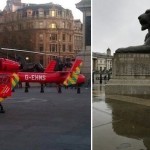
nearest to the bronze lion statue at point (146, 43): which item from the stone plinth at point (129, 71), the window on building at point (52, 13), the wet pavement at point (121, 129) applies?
the stone plinth at point (129, 71)

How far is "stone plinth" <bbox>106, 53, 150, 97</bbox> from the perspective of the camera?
12555 millimetres

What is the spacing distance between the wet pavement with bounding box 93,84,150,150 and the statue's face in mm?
6832

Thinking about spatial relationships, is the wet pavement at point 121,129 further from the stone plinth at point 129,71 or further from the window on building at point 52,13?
the window on building at point 52,13

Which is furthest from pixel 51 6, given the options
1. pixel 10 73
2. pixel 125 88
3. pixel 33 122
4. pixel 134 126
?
→ pixel 134 126

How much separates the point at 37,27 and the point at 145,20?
5.96 meters

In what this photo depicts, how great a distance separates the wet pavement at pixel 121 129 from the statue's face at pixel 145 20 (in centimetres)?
683

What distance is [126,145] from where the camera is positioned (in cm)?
423

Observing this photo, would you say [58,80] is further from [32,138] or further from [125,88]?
[32,138]

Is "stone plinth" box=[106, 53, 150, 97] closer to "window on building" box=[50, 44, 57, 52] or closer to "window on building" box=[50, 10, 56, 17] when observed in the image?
"window on building" box=[50, 10, 56, 17]

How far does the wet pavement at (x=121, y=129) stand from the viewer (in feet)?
13.9

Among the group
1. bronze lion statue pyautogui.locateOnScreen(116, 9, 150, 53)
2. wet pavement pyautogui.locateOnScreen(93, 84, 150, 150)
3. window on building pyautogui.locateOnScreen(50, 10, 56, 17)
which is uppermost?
window on building pyautogui.locateOnScreen(50, 10, 56, 17)

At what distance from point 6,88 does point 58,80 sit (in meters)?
4.99

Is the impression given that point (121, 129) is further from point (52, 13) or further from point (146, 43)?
point (52, 13)

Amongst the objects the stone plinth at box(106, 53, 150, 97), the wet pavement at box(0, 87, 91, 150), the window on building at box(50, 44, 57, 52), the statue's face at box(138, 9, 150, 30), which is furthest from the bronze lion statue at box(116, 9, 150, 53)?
the window on building at box(50, 44, 57, 52)
